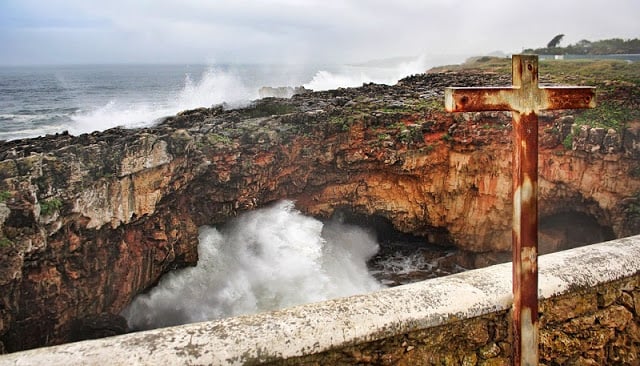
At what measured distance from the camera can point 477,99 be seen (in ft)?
5.99

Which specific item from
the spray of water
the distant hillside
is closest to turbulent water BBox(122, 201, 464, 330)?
the spray of water

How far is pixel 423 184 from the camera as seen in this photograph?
9016 mm

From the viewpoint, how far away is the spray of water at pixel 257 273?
7.31m

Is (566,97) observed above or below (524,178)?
above

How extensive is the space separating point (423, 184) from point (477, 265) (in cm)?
236

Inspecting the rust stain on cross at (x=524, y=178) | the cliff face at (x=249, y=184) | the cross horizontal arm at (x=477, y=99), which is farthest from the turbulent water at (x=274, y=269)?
the cross horizontal arm at (x=477, y=99)

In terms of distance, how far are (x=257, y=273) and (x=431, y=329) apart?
659 centimetres

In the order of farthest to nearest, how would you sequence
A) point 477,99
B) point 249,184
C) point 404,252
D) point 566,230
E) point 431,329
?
point 404,252, point 566,230, point 249,184, point 431,329, point 477,99

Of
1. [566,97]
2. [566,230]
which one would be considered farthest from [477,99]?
[566,230]

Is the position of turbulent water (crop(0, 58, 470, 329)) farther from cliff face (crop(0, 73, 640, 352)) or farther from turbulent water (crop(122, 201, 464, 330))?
cliff face (crop(0, 73, 640, 352))

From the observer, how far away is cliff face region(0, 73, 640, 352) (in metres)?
5.38

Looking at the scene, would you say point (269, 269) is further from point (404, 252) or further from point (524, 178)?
point (524, 178)

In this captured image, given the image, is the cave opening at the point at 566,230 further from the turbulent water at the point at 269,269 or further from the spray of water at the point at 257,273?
the spray of water at the point at 257,273

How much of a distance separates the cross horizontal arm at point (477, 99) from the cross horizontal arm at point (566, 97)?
21 centimetres
